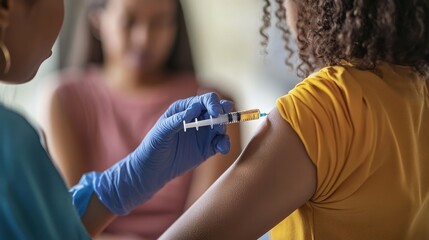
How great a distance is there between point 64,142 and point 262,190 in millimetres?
1224

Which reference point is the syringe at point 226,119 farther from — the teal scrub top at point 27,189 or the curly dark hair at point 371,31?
the teal scrub top at point 27,189

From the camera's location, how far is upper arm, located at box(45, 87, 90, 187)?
1920 mm

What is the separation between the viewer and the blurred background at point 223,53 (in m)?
2.38

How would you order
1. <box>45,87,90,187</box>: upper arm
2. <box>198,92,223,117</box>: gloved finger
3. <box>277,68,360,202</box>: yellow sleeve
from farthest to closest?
<box>45,87,90,187</box>: upper arm → <box>198,92,223,117</box>: gloved finger → <box>277,68,360,202</box>: yellow sleeve

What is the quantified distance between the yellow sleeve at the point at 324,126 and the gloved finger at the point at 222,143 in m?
0.22

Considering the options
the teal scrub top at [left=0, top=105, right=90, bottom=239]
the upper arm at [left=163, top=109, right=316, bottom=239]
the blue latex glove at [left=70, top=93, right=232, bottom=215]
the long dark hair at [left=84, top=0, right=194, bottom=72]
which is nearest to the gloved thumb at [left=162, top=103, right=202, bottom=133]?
the blue latex glove at [left=70, top=93, right=232, bottom=215]

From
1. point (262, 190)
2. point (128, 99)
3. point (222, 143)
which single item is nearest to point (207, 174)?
point (128, 99)

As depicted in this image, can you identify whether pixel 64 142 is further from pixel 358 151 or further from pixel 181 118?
pixel 358 151

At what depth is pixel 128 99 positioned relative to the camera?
209 centimetres

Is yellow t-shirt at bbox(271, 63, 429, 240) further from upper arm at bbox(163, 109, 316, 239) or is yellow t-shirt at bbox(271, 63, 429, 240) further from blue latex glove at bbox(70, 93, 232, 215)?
blue latex glove at bbox(70, 93, 232, 215)

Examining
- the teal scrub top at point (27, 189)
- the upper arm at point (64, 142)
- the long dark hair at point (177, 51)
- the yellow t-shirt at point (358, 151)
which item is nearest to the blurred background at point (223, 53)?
the long dark hair at point (177, 51)

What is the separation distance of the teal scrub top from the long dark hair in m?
1.44

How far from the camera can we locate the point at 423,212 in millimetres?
973

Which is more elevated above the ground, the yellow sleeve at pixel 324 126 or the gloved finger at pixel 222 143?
the yellow sleeve at pixel 324 126
